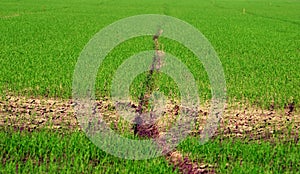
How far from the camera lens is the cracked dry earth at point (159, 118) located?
206 inches

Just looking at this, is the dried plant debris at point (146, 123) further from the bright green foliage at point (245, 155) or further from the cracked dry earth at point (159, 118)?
the bright green foliage at point (245, 155)

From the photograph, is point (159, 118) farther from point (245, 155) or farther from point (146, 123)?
point (245, 155)

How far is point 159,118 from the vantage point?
224 inches

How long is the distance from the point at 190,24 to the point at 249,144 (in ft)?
48.5

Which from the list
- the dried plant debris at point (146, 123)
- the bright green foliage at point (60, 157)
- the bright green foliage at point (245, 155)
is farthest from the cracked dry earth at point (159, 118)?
the bright green foliage at point (60, 157)

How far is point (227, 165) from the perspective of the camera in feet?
13.6

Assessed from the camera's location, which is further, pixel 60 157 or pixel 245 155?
pixel 245 155

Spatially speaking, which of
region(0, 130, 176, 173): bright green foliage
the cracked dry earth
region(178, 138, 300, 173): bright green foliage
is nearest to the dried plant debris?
the cracked dry earth

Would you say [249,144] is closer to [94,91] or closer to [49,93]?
[94,91]

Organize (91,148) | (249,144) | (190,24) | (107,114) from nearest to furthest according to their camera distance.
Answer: (91,148), (249,144), (107,114), (190,24)

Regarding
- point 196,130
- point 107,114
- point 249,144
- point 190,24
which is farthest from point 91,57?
point 190,24

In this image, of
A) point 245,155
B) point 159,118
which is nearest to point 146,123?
point 159,118

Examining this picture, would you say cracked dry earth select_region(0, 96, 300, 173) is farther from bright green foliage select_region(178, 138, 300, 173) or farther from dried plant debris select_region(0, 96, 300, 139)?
bright green foliage select_region(178, 138, 300, 173)

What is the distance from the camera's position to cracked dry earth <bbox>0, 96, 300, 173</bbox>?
5.24 meters
